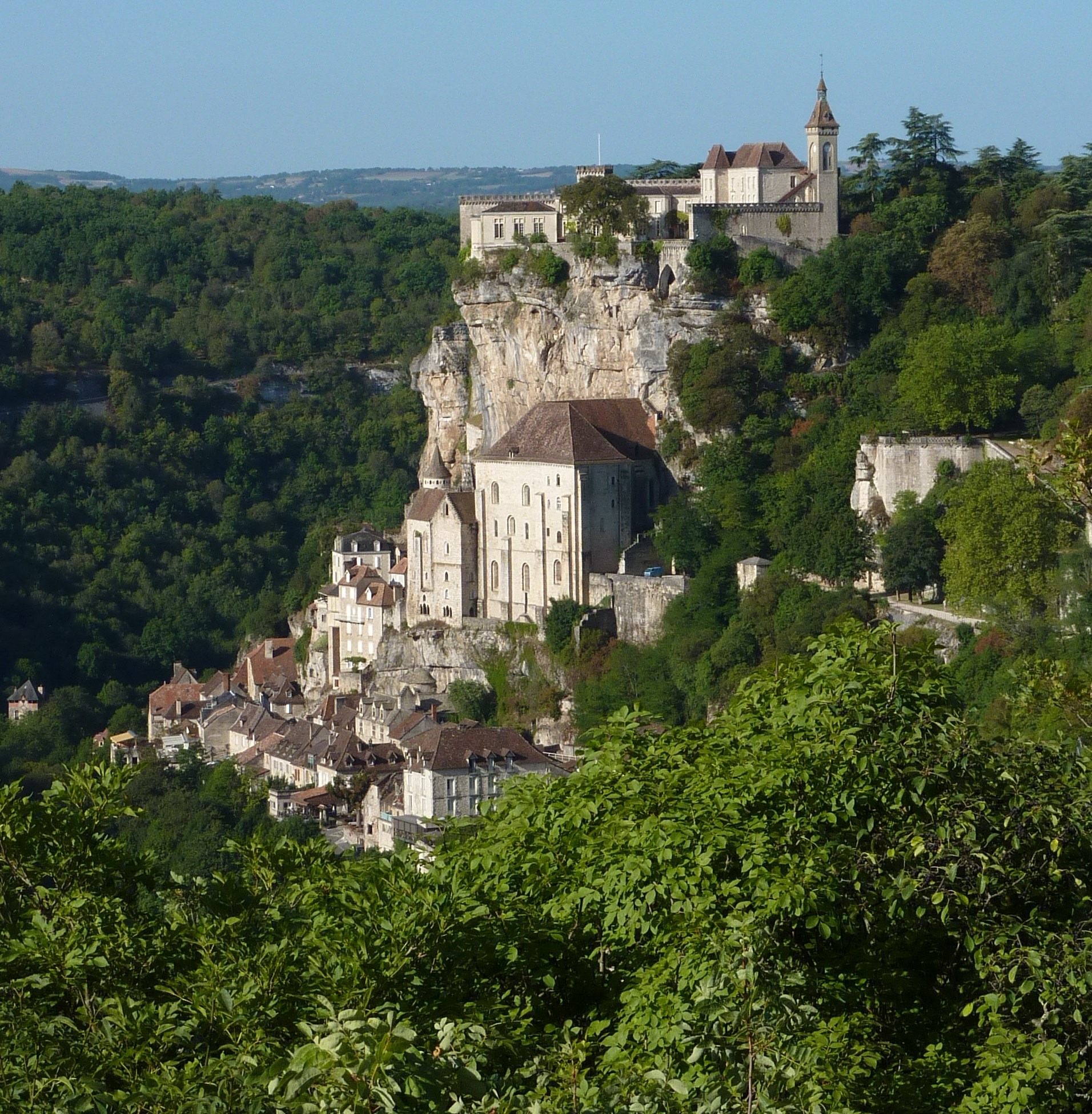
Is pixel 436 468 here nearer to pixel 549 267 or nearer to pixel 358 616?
pixel 358 616

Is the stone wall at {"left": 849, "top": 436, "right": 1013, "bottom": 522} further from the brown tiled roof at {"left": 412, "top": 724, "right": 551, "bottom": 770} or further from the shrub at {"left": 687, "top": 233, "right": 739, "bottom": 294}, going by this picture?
the brown tiled roof at {"left": 412, "top": 724, "right": 551, "bottom": 770}

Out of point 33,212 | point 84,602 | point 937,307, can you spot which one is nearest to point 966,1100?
point 937,307

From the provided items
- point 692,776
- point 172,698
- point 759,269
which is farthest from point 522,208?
point 692,776

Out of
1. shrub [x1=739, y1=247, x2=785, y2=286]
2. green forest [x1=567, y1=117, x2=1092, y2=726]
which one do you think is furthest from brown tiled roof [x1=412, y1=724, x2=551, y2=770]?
shrub [x1=739, y1=247, x2=785, y2=286]

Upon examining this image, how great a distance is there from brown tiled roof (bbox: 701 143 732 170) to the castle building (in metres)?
7.90

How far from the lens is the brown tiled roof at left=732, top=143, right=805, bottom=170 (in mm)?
60469

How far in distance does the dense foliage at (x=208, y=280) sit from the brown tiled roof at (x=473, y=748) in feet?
174

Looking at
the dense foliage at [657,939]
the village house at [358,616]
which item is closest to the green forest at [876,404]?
the village house at [358,616]

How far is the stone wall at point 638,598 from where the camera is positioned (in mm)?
54281

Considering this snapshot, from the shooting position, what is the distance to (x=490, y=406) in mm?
66250

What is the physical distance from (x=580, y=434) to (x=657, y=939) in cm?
4073

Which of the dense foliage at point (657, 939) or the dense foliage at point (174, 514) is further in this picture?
the dense foliage at point (174, 514)

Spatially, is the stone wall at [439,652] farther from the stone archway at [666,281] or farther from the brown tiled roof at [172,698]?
the brown tiled roof at [172,698]

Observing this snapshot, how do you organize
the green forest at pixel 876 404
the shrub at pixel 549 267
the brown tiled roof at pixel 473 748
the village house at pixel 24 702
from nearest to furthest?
the green forest at pixel 876 404, the brown tiled roof at pixel 473 748, the shrub at pixel 549 267, the village house at pixel 24 702
